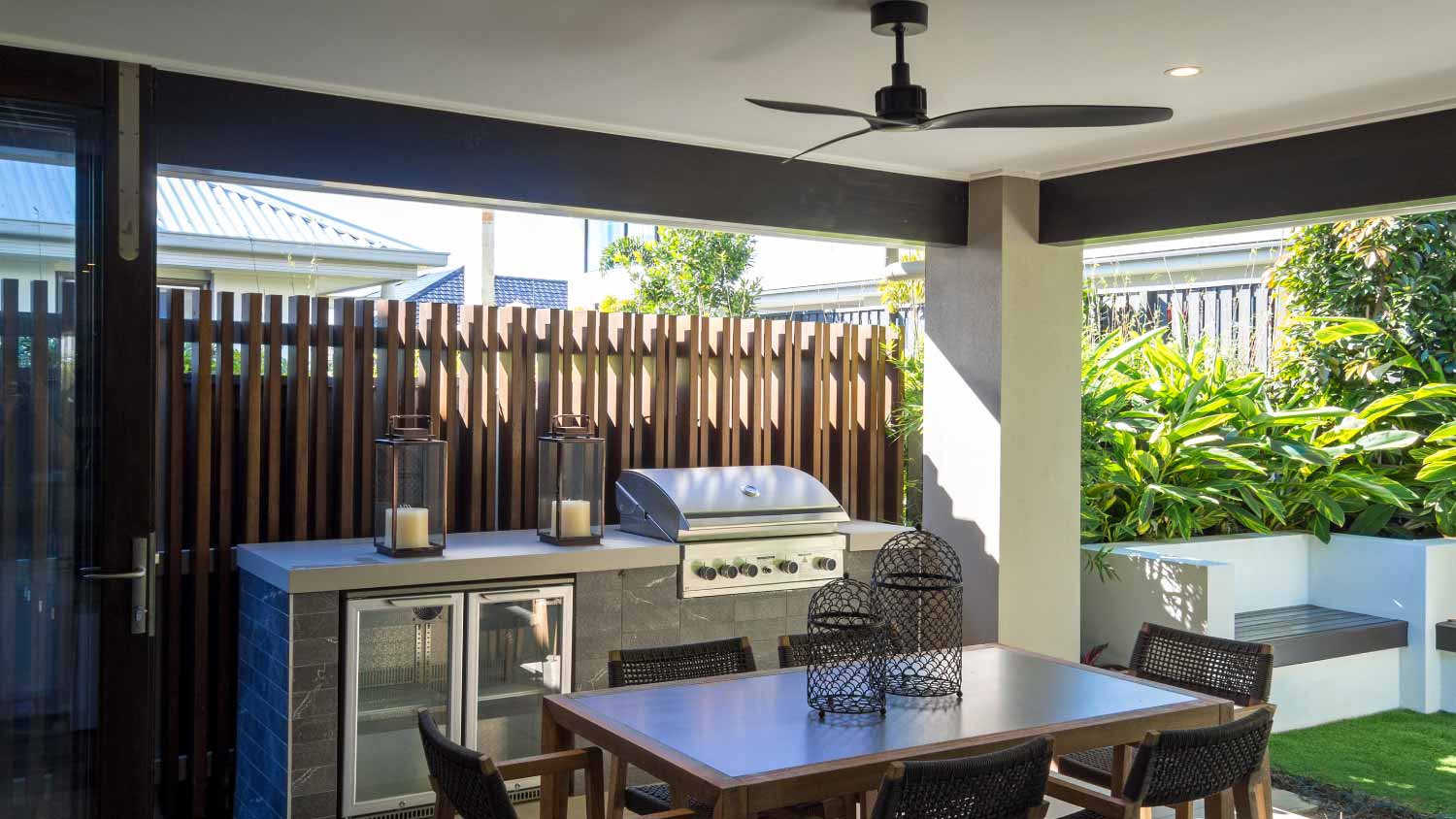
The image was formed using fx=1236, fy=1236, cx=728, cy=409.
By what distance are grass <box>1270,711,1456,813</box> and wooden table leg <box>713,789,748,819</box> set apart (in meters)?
3.60

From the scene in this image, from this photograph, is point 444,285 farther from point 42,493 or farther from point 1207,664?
point 1207,664

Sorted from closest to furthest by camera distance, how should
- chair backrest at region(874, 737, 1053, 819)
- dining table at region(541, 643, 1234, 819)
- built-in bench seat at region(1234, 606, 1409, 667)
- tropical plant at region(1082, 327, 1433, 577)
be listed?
1. chair backrest at region(874, 737, 1053, 819)
2. dining table at region(541, 643, 1234, 819)
3. built-in bench seat at region(1234, 606, 1409, 667)
4. tropical plant at region(1082, 327, 1433, 577)

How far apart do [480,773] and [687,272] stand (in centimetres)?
996

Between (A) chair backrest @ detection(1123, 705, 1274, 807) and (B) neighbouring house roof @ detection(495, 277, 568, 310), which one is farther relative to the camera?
(B) neighbouring house roof @ detection(495, 277, 568, 310)

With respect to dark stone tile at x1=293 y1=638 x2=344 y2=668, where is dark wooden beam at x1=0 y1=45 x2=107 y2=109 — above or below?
above

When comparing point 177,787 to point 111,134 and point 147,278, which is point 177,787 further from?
point 111,134

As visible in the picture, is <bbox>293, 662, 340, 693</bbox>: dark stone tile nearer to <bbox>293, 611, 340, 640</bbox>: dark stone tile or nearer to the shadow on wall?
<bbox>293, 611, 340, 640</bbox>: dark stone tile

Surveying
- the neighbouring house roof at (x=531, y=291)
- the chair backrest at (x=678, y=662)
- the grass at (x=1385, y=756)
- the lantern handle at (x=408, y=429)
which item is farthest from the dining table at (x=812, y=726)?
the neighbouring house roof at (x=531, y=291)

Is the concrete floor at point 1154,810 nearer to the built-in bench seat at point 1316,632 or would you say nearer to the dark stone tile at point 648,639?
the dark stone tile at point 648,639

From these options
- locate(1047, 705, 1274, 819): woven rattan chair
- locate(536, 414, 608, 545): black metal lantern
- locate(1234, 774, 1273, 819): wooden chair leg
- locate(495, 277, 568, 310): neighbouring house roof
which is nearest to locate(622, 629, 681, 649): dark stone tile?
locate(536, 414, 608, 545): black metal lantern

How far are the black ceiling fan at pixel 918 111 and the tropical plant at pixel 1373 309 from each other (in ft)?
14.6

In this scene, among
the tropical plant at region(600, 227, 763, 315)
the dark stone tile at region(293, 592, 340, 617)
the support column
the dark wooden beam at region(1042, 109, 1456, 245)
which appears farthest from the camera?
the tropical plant at region(600, 227, 763, 315)

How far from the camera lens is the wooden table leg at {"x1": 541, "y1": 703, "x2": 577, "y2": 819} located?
315 centimetres

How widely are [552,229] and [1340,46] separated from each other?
15.4 metres
